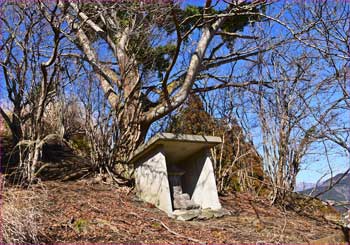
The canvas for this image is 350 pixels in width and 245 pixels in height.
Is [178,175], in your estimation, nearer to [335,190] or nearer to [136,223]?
[136,223]

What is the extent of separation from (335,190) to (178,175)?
7.98 feet

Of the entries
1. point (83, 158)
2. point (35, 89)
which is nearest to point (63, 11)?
point (35, 89)

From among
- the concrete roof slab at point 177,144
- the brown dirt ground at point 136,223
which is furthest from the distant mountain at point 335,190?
the concrete roof slab at point 177,144

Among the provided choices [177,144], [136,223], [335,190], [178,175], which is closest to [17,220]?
[136,223]

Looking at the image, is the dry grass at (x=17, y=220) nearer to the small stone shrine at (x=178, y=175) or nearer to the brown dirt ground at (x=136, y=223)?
the brown dirt ground at (x=136, y=223)

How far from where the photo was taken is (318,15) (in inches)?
160

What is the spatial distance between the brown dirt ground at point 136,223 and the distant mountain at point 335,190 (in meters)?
0.40

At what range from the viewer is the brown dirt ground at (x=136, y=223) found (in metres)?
2.86

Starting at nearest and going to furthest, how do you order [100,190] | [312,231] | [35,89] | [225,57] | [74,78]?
[312,231], [100,190], [35,89], [74,78], [225,57]

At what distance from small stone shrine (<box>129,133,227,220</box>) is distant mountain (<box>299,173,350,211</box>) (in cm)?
181

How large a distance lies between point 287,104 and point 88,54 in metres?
3.79

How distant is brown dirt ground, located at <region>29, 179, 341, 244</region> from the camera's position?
2857 millimetres

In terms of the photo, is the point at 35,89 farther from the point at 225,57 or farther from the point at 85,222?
the point at 225,57

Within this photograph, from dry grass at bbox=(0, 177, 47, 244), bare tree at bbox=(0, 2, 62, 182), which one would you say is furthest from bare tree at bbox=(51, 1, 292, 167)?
dry grass at bbox=(0, 177, 47, 244)
